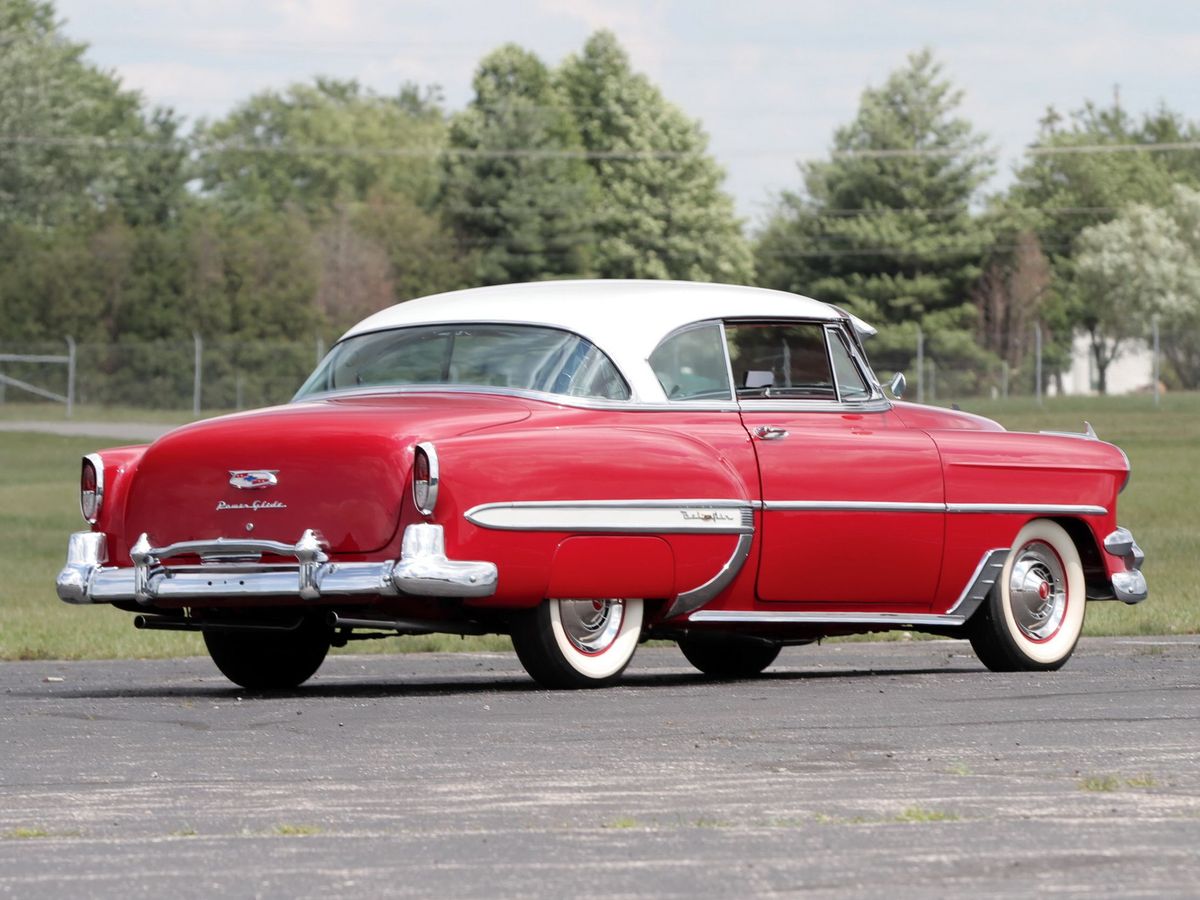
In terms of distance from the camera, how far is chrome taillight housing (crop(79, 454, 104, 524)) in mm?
10633

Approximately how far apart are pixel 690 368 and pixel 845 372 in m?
1.11

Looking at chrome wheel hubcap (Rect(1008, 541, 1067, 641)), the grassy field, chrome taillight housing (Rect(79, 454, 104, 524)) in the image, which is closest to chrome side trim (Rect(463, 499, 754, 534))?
chrome wheel hubcap (Rect(1008, 541, 1067, 641))

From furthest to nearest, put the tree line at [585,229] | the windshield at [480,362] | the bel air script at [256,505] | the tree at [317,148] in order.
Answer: the tree at [317,148]
the tree line at [585,229]
the windshield at [480,362]
the bel air script at [256,505]

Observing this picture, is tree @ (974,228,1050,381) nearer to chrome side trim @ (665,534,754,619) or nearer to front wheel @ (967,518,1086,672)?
front wheel @ (967,518,1086,672)

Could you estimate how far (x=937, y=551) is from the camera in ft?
37.0

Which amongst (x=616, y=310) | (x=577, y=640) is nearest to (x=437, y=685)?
(x=577, y=640)

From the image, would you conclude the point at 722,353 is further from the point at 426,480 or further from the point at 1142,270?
the point at 1142,270

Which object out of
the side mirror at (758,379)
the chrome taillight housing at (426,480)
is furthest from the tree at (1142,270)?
the chrome taillight housing at (426,480)

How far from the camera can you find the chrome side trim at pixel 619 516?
970 centimetres

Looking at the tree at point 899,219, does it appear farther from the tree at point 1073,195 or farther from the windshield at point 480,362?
the windshield at point 480,362

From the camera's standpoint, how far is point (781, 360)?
37.5 feet

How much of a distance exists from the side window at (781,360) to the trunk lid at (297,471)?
134cm

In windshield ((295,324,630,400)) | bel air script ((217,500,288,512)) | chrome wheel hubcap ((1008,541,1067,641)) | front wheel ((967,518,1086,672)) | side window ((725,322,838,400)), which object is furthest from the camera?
chrome wheel hubcap ((1008,541,1067,641))

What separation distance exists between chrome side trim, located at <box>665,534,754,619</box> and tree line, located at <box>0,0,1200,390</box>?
2614 inches
